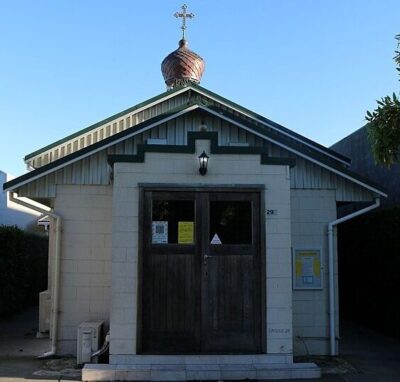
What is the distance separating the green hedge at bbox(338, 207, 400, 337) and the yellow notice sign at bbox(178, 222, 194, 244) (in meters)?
4.60

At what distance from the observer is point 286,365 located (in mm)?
7973

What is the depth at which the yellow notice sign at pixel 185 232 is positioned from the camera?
26.9 ft

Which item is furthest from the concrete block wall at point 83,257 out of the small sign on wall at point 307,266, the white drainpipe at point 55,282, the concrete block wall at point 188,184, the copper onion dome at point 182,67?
the copper onion dome at point 182,67

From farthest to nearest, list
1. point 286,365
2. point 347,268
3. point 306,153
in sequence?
1. point 347,268
2. point 306,153
3. point 286,365

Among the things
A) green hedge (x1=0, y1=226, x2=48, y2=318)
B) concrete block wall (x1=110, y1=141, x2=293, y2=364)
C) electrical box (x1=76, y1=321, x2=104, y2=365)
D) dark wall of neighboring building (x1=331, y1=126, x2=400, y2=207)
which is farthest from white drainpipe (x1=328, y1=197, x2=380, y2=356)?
green hedge (x1=0, y1=226, x2=48, y2=318)

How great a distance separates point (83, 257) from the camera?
9781mm

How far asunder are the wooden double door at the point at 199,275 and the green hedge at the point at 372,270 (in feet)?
13.1

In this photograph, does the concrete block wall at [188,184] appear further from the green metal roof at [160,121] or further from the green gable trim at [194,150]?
the green metal roof at [160,121]

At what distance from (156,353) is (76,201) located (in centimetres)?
324

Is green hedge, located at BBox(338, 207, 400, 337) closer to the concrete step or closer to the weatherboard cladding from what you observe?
the weatherboard cladding

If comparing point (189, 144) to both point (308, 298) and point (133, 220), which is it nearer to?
point (133, 220)

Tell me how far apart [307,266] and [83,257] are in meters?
3.92

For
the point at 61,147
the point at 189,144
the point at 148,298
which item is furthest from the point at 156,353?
the point at 61,147

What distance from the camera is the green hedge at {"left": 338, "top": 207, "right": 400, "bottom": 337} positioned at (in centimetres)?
1102
